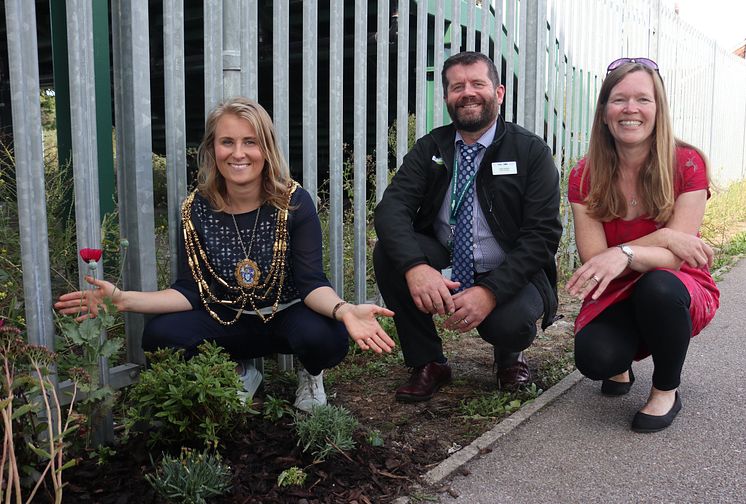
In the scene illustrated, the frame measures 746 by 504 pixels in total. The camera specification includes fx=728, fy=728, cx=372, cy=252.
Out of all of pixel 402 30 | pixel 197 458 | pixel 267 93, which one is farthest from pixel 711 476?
pixel 267 93

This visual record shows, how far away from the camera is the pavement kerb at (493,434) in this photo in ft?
8.54

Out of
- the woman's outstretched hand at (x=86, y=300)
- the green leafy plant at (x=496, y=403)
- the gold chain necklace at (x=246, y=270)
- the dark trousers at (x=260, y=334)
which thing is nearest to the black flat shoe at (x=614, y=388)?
the green leafy plant at (x=496, y=403)

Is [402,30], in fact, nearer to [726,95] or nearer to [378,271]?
[378,271]

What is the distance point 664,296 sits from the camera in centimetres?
292

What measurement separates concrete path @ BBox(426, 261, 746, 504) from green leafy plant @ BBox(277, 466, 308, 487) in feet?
1.51

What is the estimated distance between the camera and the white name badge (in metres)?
3.41

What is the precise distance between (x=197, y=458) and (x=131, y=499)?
228mm

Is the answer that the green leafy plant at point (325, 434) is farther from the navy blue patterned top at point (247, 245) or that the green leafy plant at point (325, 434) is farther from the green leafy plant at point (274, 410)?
the navy blue patterned top at point (247, 245)

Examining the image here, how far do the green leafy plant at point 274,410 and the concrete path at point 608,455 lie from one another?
70cm

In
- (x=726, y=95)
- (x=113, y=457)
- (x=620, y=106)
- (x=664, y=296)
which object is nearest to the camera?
(x=113, y=457)

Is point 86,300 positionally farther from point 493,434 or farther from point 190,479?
point 493,434

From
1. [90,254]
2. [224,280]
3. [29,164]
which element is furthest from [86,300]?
[224,280]

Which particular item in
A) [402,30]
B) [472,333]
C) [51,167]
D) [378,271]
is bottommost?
[472,333]

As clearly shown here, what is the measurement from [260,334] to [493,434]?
41.5 inches
